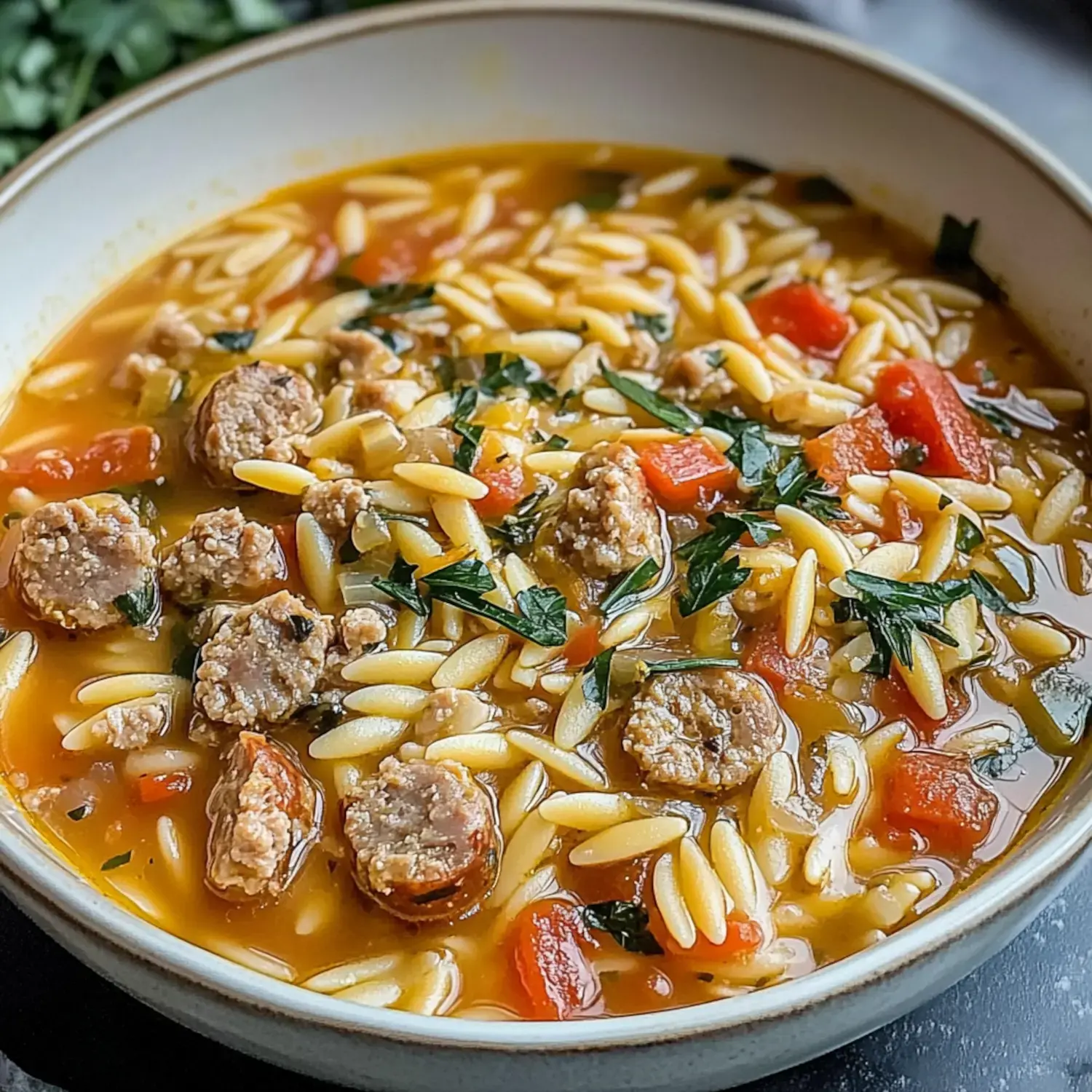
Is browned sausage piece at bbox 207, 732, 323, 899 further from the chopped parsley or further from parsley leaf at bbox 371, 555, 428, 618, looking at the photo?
the chopped parsley

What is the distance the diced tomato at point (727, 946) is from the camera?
3.06 m

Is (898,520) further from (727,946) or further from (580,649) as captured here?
(727,946)

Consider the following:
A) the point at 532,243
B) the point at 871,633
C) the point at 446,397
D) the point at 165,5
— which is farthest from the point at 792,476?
the point at 165,5

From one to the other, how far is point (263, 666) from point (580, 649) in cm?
80

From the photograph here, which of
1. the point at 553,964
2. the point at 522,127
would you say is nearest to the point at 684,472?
the point at 553,964

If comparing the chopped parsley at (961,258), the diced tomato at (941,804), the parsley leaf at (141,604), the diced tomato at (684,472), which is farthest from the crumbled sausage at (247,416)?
the chopped parsley at (961,258)

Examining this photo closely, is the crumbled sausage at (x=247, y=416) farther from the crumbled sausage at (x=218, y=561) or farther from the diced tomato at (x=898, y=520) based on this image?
the diced tomato at (x=898, y=520)

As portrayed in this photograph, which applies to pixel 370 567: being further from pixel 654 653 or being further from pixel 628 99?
pixel 628 99

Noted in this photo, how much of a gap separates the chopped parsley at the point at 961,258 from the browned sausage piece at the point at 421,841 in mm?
2580

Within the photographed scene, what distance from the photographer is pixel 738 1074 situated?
279cm

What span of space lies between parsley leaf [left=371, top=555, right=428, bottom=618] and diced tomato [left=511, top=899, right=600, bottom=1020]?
33.5 inches

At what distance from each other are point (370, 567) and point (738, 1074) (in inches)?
63.0

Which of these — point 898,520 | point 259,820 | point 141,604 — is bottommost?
point 141,604

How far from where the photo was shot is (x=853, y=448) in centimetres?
397
